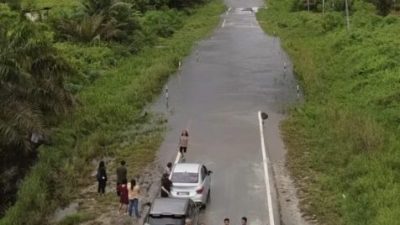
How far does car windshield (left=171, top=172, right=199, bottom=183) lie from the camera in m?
21.4

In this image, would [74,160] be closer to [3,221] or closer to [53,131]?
[53,131]

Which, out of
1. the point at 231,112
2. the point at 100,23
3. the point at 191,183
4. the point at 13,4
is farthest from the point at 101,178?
the point at 13,4

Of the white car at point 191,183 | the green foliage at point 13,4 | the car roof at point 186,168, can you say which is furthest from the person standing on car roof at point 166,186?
the green foliage at point 13,4

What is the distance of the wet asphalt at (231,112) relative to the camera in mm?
22953

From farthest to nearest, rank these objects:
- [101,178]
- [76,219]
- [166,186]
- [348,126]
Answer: [348,126] < [101,178] < [166,186] < [76,219]

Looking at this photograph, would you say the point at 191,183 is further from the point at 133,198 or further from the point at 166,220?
the point at 166,220

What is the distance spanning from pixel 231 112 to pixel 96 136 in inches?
321

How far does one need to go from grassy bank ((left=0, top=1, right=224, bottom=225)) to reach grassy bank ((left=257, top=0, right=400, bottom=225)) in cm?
675

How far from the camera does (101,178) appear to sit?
22844mm

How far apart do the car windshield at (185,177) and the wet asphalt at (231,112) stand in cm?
107

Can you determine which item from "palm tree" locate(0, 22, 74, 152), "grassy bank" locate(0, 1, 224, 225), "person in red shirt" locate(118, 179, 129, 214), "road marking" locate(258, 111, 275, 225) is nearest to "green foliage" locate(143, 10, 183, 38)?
"grassy bank" locate(0, 1, 224, 225)

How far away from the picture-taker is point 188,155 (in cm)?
2745

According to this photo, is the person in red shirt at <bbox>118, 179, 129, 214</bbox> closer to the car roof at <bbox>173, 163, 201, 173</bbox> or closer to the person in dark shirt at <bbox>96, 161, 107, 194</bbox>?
the person in dark shirt at <bbox>96, 161, 107, 194</bbox>

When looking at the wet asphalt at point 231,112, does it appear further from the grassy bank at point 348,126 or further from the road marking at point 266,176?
the grassy bank at point 348,126
